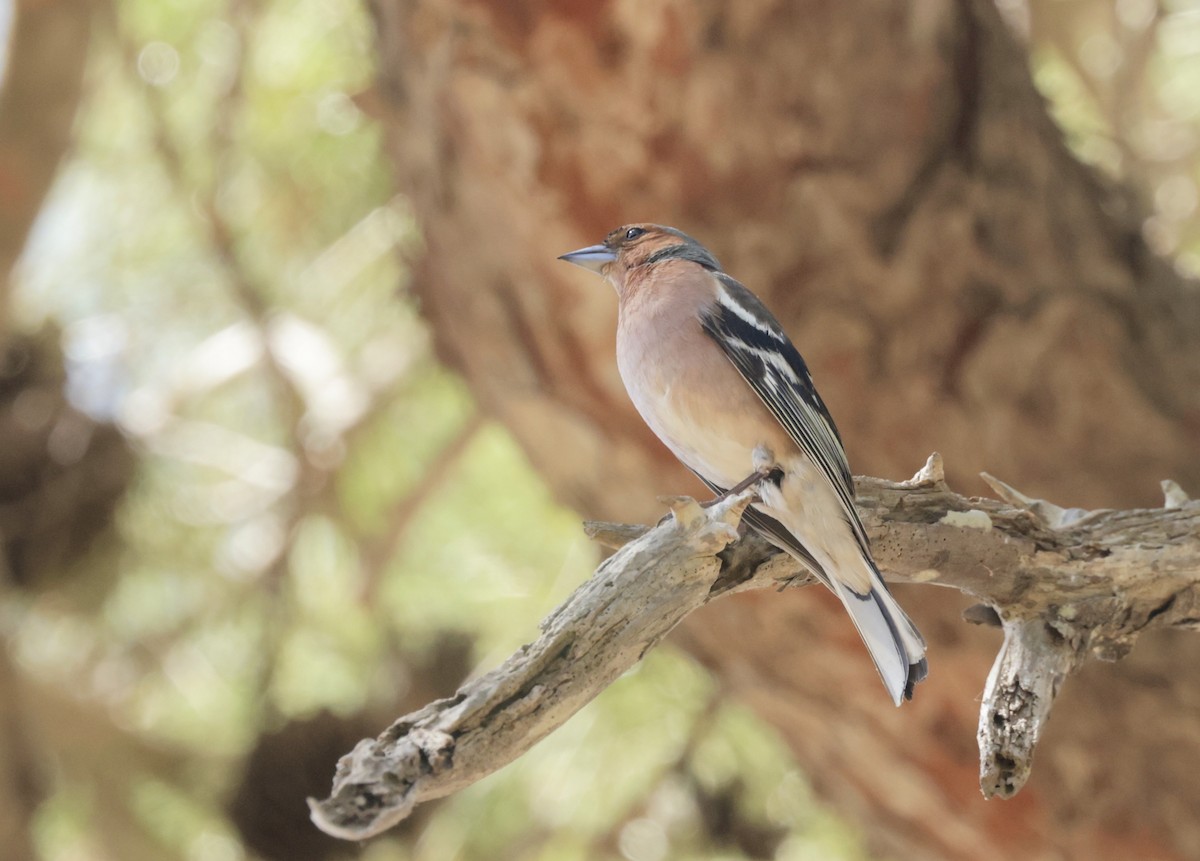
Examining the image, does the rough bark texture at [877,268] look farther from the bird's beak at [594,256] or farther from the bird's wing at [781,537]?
the bird's wing at [781,537]

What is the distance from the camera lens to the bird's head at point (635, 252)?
345 centimetres

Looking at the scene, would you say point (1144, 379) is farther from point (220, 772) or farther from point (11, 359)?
point (11, 359)

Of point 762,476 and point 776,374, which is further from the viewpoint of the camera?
point 776,374

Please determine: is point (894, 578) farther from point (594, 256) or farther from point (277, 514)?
point (277, 514)

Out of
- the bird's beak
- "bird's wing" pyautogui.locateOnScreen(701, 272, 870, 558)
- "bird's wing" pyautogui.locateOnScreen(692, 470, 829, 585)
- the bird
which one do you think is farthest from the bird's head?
"bird's wing" pyautogui.locateOnScreen(692, 470, 829, 585)

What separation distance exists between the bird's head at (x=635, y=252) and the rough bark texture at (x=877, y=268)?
3.59 ft

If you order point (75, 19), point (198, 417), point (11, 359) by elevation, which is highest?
point (75, 19)

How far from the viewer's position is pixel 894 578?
9.30 ft

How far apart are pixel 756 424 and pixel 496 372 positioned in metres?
2.62

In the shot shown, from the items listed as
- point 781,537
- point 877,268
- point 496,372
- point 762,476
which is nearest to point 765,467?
point 762,476

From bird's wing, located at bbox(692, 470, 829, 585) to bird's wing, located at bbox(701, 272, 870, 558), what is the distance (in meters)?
0.01

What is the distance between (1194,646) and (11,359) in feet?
16.8

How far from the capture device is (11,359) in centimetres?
518

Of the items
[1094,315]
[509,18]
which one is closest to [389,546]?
[509,18]
